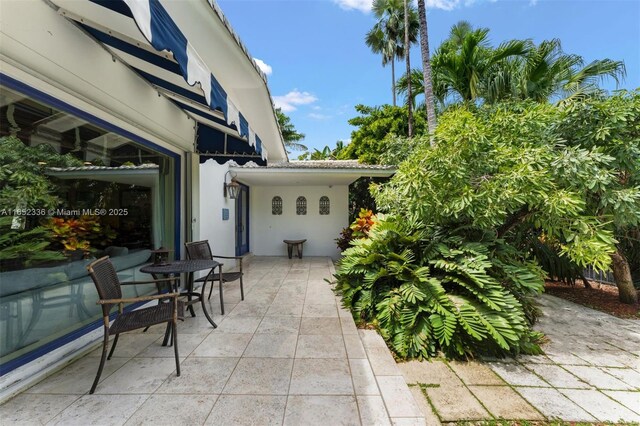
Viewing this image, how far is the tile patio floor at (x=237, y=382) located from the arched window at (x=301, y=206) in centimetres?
751

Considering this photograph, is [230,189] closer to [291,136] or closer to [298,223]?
[298,223]

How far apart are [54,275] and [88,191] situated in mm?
1145

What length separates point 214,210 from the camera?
8.21m

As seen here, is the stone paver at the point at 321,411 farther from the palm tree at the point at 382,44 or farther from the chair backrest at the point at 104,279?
A: the palm tree at the point at 382,44

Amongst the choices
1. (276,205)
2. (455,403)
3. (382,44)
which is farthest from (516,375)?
(382,44)

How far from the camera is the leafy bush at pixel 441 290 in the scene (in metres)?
4.00

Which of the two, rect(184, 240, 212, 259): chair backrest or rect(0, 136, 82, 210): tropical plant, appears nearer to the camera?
rect(0, 136, 82, 210): tropical plant

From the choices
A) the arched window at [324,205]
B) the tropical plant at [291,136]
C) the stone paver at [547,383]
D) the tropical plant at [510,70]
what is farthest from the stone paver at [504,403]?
the tropical plant at [291,136]

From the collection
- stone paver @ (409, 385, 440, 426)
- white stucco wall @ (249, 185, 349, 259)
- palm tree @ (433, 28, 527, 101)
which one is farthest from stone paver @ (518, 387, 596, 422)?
white stucco wall @ (249, 185, 349, 259)

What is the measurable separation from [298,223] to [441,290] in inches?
328

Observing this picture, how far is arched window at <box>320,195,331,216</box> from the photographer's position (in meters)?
12.0

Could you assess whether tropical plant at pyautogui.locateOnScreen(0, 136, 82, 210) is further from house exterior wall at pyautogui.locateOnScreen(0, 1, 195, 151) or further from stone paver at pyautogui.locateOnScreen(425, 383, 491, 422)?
stone paver at pyautogui.locateOnScreen(425, 383, 491, 422)

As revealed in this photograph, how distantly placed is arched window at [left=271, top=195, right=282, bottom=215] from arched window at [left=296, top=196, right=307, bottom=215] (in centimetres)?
75

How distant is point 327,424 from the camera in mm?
2375
